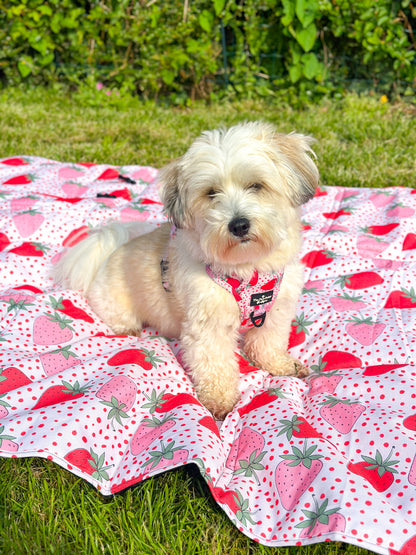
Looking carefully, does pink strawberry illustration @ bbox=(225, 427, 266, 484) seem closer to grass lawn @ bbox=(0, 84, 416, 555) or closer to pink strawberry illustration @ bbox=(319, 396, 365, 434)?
grass lawn @ bbox=(0, 84, 416, 555)

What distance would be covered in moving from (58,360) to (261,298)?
3.67 ft

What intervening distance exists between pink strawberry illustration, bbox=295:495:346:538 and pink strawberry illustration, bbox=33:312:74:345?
1.69m

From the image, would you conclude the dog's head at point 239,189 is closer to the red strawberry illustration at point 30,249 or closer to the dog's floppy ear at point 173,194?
the dog's floppy ear at point 173,194

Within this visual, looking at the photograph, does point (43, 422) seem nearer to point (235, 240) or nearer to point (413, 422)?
point (235, 240)

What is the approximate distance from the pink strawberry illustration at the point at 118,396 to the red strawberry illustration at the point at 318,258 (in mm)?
1706

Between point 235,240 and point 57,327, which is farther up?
point 235,240

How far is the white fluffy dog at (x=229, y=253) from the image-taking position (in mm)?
2496

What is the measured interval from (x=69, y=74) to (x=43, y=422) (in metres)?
6.51

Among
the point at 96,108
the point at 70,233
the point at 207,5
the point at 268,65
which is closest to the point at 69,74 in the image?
the point at 96,108

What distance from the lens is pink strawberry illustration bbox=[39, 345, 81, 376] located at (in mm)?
2846

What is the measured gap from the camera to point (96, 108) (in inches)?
287

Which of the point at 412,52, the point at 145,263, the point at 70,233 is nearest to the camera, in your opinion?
the point at 145,263

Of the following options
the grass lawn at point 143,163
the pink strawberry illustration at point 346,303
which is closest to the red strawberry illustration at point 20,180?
the grass lawn at point 143,163

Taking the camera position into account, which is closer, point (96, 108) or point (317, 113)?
point (317, 113)
